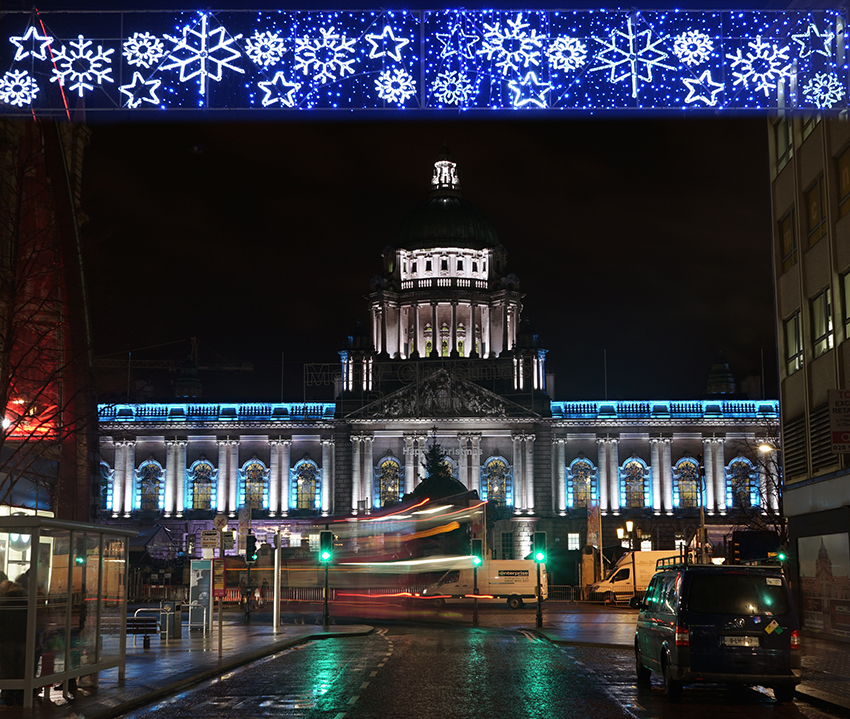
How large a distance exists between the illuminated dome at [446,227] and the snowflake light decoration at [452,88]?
4073 inches

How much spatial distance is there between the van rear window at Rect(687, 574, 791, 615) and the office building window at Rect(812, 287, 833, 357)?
14939 millimetres

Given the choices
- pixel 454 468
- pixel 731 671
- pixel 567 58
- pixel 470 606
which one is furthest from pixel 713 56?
pixel 454 468

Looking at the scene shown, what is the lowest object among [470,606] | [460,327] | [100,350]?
[470,606]

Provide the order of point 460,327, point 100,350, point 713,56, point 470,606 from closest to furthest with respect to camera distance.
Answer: point 713,56 → point 100,350 → point 470,606 → point 460,327

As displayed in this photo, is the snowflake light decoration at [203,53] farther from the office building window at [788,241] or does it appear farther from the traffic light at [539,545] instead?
the traffic light at [539,545]

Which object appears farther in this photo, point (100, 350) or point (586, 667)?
point (100, 350)

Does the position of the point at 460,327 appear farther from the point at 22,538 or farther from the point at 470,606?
the point at 22,538

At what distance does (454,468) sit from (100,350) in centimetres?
6911

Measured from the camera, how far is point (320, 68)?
1497cm

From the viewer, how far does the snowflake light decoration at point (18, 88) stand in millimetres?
14773


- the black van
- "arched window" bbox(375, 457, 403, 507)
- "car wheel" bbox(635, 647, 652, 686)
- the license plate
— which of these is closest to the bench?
"car wheel" bbox(635, 647, 652, 686)

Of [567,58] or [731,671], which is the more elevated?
[567,58]

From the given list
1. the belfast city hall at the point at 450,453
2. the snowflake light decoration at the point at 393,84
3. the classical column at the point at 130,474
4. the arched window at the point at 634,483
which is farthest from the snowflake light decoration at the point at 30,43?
the arched window at the point at 634,483

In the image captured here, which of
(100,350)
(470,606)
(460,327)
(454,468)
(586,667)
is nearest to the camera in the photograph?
(586,667)
